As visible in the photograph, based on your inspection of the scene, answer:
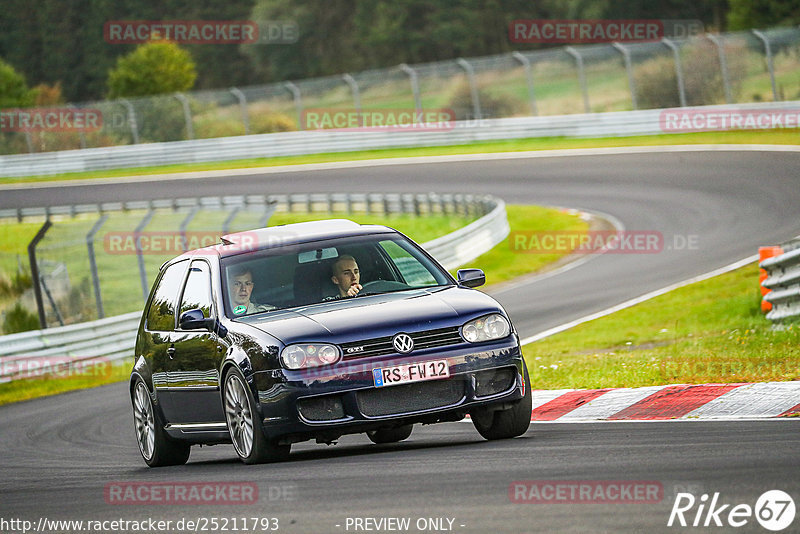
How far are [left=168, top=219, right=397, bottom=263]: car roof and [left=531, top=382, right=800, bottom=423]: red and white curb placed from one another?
1871 millimetres

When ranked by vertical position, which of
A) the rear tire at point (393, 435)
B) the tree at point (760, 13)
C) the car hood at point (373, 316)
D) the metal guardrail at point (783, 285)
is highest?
the car hood at point (373, 316)

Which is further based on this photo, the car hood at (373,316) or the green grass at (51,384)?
the green grass at (51,384)

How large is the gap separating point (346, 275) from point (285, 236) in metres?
0.59

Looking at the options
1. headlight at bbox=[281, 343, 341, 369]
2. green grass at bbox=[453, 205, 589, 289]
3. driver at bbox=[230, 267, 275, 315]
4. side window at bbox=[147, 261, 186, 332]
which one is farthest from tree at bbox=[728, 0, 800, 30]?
headlight at bbox=[281, 343, 341, 369]

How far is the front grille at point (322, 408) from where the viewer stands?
782 cm

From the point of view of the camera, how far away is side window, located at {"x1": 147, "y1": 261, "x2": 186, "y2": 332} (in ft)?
31.6

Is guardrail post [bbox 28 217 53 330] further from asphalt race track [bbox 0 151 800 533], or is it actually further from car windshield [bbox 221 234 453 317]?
car windshield [bbox 221 234 453 317]

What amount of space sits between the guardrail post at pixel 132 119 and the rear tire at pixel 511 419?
141 ft

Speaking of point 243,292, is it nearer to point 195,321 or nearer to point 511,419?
point 195,321

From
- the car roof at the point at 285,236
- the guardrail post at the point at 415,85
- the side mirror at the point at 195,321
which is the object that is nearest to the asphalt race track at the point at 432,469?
the side mirror at the point at 195,321

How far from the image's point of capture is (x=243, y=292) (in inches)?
349

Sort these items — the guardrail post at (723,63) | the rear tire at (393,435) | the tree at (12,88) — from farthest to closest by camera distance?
the tree at (12,88) → the guardrail post at (723,63) → the rear tire at (393,435)

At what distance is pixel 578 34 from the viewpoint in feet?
258

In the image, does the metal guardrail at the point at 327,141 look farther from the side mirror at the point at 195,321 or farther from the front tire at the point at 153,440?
the side mirror at the point at 195,321
